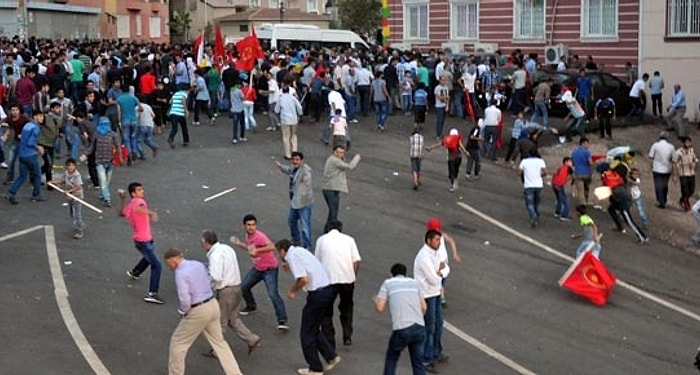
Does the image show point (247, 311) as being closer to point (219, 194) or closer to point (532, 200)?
point (219, 194)

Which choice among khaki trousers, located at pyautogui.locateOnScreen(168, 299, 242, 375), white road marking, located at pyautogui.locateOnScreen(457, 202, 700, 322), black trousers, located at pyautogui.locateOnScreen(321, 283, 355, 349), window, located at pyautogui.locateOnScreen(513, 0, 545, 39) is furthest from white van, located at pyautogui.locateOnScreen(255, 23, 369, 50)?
khaki trousers, located at pyautogui.locateOnScreen(168, 299, 242, 375)

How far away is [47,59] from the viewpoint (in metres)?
28.3

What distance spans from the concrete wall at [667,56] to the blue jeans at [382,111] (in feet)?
30.7

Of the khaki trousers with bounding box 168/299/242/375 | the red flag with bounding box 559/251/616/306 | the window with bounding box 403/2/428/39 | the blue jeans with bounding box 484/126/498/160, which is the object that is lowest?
the red flag with bounding box 559/251/616/306

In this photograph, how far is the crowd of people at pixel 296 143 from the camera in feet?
41.2

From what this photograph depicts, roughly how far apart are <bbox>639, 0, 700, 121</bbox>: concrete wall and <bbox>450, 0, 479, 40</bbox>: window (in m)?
9.23

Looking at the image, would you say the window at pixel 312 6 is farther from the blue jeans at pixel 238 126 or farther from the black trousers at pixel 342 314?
the black trousers at pixel 342 314

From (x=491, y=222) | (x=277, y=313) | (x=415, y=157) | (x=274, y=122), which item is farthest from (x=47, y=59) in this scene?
(x=277, y=313)

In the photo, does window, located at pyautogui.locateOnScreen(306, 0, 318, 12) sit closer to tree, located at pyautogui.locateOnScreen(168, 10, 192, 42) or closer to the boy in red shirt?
tree, located at pyautogui.locateOnScreen(168, 10, 192, 42)

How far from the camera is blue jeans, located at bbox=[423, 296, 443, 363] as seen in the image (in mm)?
12938

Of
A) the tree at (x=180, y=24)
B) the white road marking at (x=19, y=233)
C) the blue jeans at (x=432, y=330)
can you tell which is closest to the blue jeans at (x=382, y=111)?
the white road marking at (x=19, y=233)

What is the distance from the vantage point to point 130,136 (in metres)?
23.1

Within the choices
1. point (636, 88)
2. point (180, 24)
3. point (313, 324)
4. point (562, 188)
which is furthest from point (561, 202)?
point (180, 24)

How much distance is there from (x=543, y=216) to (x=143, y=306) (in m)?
9.93
